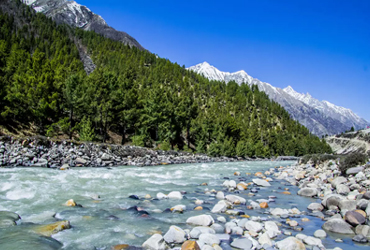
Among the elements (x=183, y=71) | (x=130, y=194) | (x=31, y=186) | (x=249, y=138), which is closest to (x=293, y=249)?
(x=130, y=194)

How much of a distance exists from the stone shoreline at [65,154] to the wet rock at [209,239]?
16407 mm

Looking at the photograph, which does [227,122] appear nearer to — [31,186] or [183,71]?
[31,186]

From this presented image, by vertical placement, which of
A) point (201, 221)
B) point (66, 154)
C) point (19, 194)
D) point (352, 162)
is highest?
point (352, 162)

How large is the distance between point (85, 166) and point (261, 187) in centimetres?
1629

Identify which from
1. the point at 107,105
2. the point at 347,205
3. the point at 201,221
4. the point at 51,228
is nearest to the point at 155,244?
the point at 201,221

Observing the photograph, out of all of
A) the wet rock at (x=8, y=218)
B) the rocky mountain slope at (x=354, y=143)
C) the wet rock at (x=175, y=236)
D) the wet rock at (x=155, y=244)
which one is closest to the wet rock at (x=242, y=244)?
the wet rock at (x=175, y=236)

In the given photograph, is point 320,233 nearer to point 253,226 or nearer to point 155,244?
point 253,226

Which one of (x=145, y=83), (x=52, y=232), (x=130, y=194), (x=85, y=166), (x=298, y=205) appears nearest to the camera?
(x=52, y=232)

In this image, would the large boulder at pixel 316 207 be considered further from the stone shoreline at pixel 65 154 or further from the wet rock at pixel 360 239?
the stone shoreline at pixel 65 154

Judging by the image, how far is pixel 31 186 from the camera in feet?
37.9

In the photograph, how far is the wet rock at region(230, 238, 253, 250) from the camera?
603 centimetres

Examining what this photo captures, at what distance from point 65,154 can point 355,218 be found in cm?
2249

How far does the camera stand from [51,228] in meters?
6.59

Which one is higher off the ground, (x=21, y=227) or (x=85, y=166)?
(x=21, y=227)
